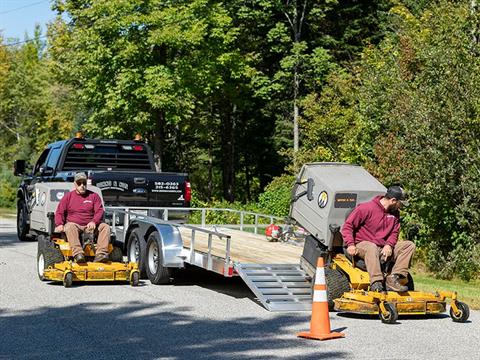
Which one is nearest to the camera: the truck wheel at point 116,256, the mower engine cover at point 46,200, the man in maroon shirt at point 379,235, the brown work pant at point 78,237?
the man in maroon shirt at point 379,235

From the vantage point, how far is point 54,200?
16812mm

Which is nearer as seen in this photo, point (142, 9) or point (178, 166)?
point (142, 9)

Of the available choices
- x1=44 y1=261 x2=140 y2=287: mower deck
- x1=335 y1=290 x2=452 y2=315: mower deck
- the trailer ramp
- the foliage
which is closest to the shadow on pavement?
the trailer ramp

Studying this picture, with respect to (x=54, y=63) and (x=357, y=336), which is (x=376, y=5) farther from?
(x=357, y=336)

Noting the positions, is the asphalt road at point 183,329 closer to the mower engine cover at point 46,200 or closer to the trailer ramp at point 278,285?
the trailer ramp at point 278,285

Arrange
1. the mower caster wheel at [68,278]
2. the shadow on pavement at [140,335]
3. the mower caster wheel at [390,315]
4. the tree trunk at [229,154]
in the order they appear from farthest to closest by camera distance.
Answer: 1. the tree trunk at [229,154]
2. the mower caster wheel at [68,278]
3. the mower caster wheel at [390,315]
4. the shadow on pavement at [140,335]

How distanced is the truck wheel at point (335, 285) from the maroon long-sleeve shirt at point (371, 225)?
0.50 meters

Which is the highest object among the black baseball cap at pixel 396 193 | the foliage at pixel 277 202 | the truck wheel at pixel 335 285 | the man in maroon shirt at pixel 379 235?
the black baseball cap at pixel 396 193

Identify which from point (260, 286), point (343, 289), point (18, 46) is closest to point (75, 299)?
point (260, 286)

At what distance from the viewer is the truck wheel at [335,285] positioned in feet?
38.4

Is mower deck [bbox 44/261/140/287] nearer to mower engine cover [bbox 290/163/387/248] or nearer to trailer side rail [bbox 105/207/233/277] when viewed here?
trailer side rail [bbox 105/207/233/277]

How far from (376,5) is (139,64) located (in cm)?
1529

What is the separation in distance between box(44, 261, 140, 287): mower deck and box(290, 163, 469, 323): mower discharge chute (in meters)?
2.66

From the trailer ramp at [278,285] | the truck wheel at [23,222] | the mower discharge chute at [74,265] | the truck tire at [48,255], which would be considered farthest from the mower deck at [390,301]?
the truck wheel at [23,222]
